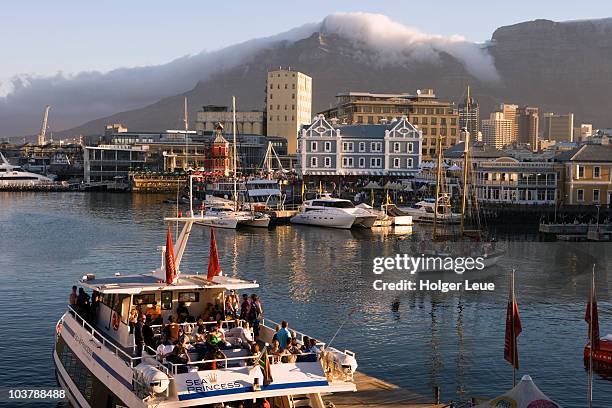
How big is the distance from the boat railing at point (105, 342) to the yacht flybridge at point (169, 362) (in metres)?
0.04

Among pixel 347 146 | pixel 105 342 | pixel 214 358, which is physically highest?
pixel 347 146

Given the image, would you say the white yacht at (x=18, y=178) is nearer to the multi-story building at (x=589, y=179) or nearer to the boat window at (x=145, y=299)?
the multi-story building at (x=589, y=179)

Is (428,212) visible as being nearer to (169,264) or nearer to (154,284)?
(154,284)

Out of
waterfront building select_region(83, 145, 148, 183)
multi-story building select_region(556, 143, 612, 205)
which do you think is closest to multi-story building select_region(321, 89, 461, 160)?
waterfront building select_region(83, 145, 148, 183)

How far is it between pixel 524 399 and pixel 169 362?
8392 mm

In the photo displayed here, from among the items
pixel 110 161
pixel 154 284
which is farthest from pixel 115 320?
pixel 110 161

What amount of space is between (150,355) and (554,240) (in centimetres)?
6218

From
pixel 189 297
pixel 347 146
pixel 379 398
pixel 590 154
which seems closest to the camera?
pixel 379 398

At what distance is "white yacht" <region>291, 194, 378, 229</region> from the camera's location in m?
90.1

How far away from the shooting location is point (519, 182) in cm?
10100

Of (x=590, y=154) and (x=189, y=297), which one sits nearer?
(x=189, y=297)


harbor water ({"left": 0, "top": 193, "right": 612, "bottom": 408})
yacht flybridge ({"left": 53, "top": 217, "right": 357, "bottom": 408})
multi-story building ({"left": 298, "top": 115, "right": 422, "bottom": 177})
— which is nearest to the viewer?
yacht flybridge ({"left": 53, "top": 217, "right": 357, "bottom": 408})

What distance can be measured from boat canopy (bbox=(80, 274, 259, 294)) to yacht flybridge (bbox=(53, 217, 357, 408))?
0.03 meters

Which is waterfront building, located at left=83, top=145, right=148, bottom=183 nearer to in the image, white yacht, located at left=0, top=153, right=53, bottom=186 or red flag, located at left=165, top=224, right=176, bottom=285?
white yacht, located at left=0, top=153, right=53, bottom=186
